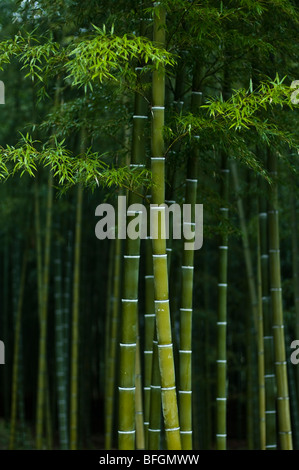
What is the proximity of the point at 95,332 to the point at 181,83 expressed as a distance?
6901 millimetres

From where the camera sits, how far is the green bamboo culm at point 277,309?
Result: 14.6ft

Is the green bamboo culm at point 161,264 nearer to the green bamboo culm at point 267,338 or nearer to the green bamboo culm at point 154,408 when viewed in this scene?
the green bamboo culm at point 154,408

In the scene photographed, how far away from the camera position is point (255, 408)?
7.47 metres

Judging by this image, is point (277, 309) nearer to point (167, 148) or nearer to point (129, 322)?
point (129, 322)

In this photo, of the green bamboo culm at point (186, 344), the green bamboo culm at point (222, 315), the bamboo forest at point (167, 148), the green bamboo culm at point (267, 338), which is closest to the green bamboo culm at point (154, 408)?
the bamboo forest at point (167, 148)

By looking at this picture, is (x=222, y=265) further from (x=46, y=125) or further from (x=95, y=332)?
(x=95, y=332)

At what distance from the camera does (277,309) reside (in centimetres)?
446

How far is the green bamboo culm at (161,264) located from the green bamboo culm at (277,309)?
4.96ft

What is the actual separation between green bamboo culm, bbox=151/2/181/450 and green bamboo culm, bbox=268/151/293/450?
151 cm

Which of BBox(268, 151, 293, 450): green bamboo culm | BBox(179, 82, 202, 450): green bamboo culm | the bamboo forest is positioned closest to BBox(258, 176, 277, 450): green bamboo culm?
the bamboo forest

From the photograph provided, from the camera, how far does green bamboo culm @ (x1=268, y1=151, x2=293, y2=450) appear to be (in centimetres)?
445

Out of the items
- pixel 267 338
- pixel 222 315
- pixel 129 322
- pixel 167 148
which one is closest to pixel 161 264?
pixel 129 322
